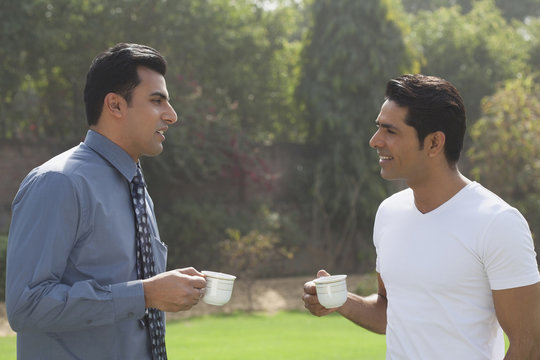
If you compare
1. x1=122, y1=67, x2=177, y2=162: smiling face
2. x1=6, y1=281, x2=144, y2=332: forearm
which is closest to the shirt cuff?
x1=6, y1=281, x2=144, y2=332: forearm

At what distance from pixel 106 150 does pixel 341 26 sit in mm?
12384

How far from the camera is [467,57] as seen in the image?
19.0 m

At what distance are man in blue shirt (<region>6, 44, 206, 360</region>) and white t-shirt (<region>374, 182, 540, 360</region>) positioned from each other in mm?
847

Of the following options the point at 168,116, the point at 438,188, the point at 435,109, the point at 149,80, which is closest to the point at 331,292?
the point at 438,188

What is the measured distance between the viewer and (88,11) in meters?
12.8

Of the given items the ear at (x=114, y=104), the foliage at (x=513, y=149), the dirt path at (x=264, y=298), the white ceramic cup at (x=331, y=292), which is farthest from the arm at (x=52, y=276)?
the foliage at (x=513, y=149)

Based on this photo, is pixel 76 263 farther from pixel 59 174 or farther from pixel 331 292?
pixel 331 292

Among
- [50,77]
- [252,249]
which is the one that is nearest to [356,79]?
[252,249]

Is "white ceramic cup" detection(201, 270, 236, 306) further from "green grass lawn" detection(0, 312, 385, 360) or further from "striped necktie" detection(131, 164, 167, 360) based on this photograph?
"green grass lawn" detection(0, 312, 385, 360)

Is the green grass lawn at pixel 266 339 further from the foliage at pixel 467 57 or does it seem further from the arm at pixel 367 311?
the foliage at pixel 467 57

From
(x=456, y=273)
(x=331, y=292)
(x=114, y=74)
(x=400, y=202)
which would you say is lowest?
(x=331, y=292)

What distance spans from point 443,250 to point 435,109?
1.87ft

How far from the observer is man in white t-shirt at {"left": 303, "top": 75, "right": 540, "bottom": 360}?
2.45 m

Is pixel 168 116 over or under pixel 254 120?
over
